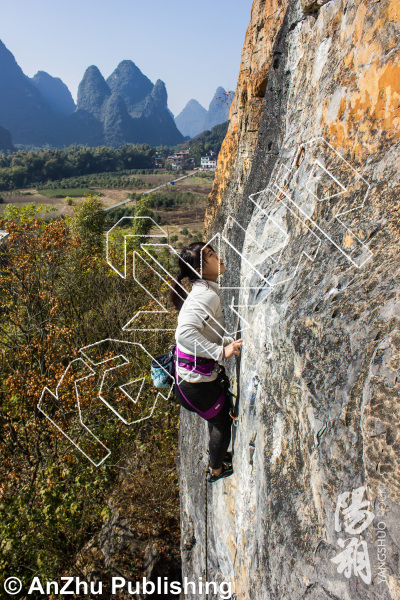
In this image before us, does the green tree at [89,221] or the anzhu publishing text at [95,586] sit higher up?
the green tree at [89,221]

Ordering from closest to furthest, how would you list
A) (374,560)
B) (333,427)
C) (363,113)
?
1. (374,560)
2. (333,427)
3. (363,113)

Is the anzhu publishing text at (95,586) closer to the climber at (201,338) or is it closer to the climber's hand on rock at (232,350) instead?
the climber at (201,338)

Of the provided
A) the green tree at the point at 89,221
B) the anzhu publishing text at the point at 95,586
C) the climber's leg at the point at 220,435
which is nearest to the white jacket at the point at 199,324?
the climber's leg at the point at 220,435

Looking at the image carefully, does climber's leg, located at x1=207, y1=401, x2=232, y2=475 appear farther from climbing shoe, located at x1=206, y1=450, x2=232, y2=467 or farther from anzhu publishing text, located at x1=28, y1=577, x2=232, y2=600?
anzhu publishing text, located at x1=28, y1=577, x2=232, y2=600

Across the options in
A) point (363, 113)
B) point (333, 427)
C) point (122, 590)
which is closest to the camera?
point (333, 427)

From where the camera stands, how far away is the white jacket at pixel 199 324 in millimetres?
2670

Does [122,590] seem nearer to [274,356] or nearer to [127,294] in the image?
[274,356]

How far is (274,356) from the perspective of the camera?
2244 millimetres

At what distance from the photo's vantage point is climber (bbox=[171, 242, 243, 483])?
8.79 ft

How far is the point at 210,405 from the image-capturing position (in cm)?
306

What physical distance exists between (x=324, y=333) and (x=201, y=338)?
112 centimetres

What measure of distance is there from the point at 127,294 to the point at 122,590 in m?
8.05

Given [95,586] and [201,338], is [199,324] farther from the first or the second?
[95,586]

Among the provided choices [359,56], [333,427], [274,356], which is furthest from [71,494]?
[359,56]
